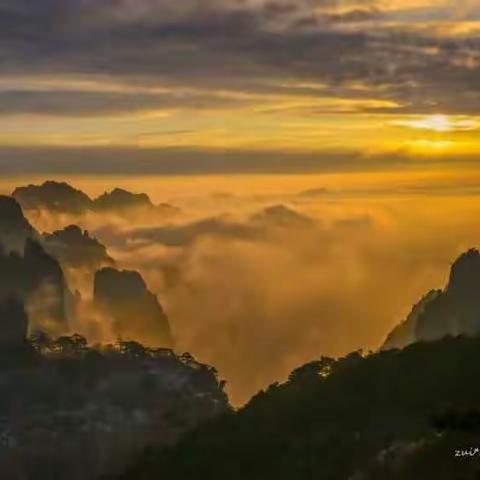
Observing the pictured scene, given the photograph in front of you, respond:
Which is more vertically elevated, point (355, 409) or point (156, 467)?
point (355, 409)

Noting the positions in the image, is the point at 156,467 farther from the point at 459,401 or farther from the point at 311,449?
the point at 459,401

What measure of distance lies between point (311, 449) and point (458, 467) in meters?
49.2

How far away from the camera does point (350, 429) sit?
166m

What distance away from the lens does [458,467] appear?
376 feet

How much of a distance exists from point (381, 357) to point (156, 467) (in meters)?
46.8

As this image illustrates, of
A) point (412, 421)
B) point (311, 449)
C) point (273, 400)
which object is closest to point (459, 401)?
point (412, 421)

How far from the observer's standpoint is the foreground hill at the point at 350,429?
445ft

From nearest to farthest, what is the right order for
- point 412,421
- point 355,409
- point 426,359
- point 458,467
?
point 458,467, point 412,421, point 355,409, point 426,359

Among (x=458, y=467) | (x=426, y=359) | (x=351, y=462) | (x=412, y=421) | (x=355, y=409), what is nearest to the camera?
(x=458, y=467)

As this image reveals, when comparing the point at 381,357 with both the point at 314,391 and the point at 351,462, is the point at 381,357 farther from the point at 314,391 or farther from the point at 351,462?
the point at 351,462

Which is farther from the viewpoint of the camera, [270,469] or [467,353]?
[467,353]

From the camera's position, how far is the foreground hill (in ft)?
445

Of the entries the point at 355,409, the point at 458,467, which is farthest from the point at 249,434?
the point at 458,467

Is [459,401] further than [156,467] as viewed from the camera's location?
No
